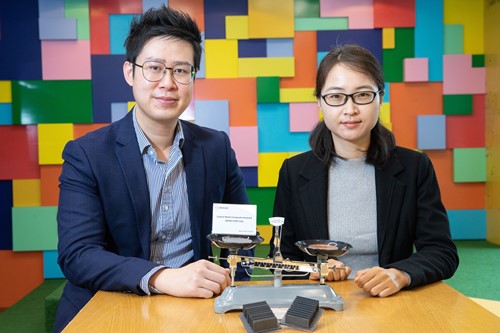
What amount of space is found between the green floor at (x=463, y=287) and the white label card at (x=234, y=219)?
Result: 75.0 inches

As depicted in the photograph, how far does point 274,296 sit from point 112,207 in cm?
73

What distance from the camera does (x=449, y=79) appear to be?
13.1ft

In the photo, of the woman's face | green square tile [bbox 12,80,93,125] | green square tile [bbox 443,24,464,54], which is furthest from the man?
green square tile [bbox 443,24,464,54]

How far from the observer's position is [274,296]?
127 cm

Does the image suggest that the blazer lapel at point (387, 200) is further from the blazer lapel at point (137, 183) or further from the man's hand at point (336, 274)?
the blazer lapel at point (137, 183)

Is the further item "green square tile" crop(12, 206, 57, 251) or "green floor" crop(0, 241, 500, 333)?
"green square tile" crop(12, 206, 57, 251)

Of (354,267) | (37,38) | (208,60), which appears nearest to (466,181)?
(208,60)

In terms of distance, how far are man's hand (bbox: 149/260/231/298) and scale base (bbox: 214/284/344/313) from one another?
0.09 metres

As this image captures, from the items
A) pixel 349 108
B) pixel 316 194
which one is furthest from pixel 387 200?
pixel 349 108

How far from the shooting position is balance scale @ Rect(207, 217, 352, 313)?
48.8 inches

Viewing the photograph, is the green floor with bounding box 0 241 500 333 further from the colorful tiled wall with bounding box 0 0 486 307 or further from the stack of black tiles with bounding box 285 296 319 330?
the stack of black tiles with bounding box 285 296 319 330

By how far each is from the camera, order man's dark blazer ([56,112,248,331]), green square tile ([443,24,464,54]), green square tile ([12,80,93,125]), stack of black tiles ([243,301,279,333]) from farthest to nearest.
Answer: green square tile ([443,24,464,54]) < green square tile ([12,80,93,125]) < man's dark blazer ([56,112,248,331]) < stack of black tiles ([243,301,279,333])

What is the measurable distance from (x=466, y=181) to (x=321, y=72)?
2.66 m

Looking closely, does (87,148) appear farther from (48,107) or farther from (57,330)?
(48,107)
